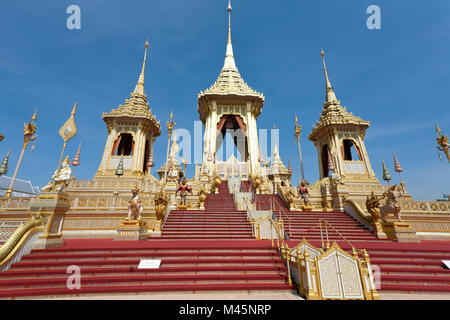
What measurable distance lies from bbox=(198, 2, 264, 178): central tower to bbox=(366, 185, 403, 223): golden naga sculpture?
15.4m

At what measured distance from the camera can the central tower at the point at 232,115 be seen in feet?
87.4

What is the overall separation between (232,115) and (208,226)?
73.0 ft

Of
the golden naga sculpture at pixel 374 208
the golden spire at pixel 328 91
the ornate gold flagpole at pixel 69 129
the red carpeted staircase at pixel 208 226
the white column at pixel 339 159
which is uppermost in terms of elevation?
the golden spire at pixel 328 91

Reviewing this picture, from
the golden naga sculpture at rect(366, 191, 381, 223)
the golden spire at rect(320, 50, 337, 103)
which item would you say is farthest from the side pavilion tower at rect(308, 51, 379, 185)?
the golden naga sculpture at rect(366, 191, 381, 223)

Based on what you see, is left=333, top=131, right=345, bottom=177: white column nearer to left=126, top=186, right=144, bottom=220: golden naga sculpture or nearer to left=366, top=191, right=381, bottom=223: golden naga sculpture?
left=366, top=191, right=381, bottom=223: golden naga sculpture

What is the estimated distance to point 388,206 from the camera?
9.87 meters

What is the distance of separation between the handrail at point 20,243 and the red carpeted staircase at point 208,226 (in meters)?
4.28

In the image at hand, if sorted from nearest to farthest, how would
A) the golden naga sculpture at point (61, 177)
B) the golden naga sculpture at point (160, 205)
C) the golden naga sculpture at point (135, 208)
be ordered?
the golden naga sculpture at point (61, 177) → the golden naga sculpture at point (135, 208) → the golden naga sculpture at point (160, 205)

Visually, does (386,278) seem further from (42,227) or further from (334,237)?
(42,227)

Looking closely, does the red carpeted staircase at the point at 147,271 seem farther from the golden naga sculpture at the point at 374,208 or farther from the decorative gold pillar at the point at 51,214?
the golden naga sculpture at the point at 374,208

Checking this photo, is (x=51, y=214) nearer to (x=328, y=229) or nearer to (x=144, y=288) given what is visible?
(x=144, y=288)

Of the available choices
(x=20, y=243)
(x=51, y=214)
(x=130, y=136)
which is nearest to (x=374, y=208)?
(x=51, y=214)

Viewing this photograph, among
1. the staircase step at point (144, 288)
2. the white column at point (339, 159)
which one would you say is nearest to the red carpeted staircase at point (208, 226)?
the staircase step at point (144, 288)
